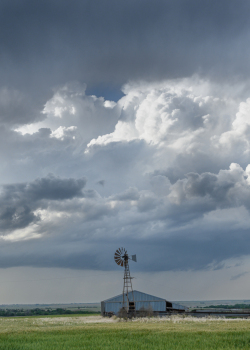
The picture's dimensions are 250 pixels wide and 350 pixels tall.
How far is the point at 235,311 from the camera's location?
59438 mm

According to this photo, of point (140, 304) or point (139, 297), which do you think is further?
point (139, 297)

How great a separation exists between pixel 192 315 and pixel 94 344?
38679 mm

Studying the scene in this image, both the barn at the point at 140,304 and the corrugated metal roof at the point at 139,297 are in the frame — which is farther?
the corrugated metal roof at the point at 139,297

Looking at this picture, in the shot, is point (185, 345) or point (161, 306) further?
point (161, 306)

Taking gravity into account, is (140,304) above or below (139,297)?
below

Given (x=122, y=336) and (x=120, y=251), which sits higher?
(x=120, y=251)

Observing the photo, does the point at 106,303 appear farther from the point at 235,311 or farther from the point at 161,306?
the point at 235,311

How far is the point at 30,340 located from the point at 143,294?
1738 inches

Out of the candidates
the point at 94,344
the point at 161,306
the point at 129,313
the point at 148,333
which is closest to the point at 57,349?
the point at 94,344

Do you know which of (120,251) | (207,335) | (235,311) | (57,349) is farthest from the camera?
(120,251)

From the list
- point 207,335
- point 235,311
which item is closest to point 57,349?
point 207,335

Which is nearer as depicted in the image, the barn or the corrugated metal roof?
the barn

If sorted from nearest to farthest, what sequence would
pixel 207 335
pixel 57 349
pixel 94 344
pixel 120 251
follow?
pixel 57 349 → pixel 94 344 → pixel 207 335 → pixel 120 251

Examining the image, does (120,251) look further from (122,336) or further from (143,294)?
(122,336)
